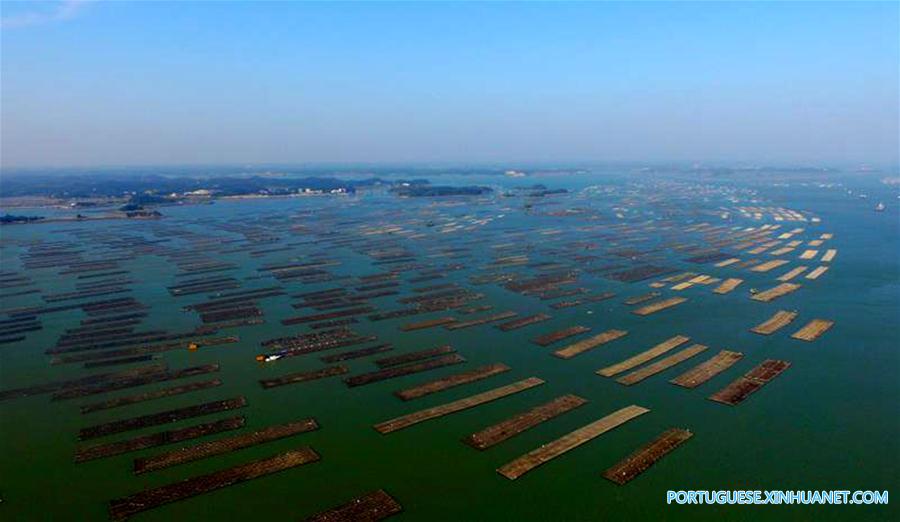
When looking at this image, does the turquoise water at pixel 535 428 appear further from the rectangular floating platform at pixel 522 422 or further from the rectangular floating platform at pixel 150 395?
the rectangular floating platform at pixel 150 395

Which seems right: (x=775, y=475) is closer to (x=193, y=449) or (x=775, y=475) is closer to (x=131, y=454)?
(x=193, y=449)

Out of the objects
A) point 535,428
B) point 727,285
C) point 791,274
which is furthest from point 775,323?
point 535,428

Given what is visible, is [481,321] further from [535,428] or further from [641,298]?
[535,428]

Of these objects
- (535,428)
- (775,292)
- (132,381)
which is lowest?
(535,428)

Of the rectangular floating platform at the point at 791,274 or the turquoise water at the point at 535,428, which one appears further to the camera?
the rectangular floating platform at the point at 791,274

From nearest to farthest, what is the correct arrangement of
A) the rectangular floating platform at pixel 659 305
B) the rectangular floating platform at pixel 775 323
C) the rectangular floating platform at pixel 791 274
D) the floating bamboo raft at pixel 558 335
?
the floating bamboo raft at pixel 558 335 → the rectangular floating platform at pixel 775 323 → the rectangular floating platform at pixel 659 305 → the rectangular floating platform at pixel 791 274

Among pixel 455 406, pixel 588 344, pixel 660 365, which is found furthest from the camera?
pixel 588 344

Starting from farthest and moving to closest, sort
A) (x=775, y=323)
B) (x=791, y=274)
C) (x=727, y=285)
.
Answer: (x=791, y=274), (x=727, y=285), (x=775, y=323)

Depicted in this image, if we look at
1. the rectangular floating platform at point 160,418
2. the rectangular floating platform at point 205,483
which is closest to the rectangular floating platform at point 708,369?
the rectangular floating platform at point 205,483
